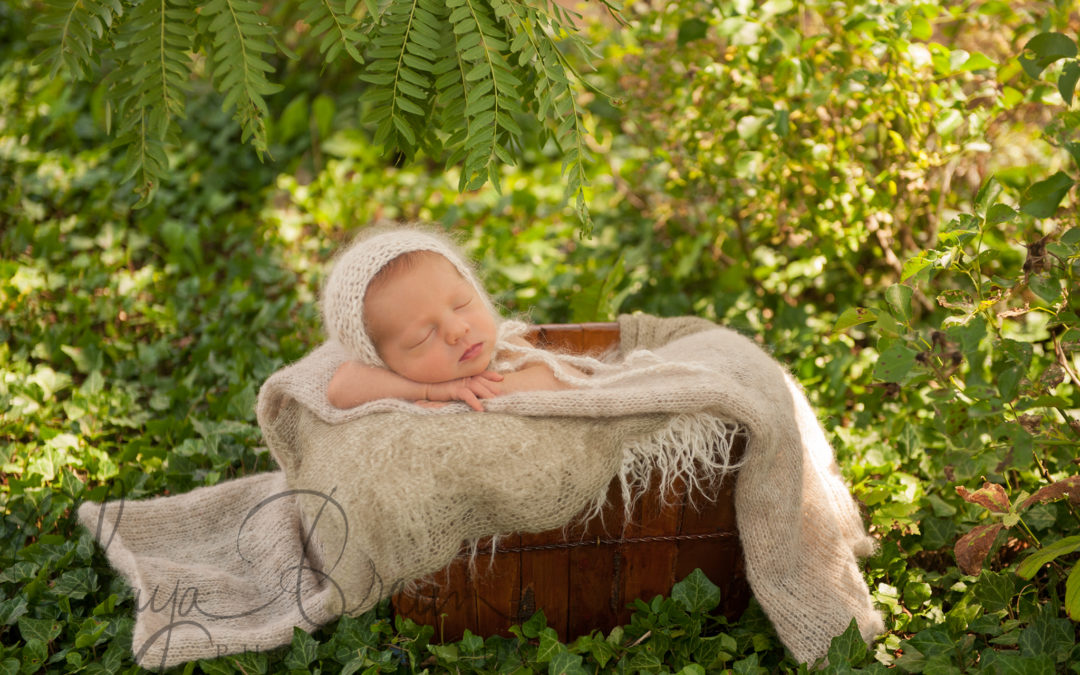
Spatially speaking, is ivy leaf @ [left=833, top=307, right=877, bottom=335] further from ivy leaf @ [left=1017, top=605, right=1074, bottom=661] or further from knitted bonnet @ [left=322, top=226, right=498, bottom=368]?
knitted bonnet @ [left=322, top=226, right=498, bottom=368]

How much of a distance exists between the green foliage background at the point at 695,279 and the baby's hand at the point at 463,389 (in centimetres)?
49

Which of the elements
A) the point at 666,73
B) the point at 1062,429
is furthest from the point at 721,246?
the point at 1062,429

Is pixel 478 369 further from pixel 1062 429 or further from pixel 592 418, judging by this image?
pixel 1062 429

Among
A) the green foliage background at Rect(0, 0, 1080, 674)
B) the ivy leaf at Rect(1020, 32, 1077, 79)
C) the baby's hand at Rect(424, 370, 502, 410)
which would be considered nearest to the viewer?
the ivy leaf at Rect(1020, 32, 1077, 79)

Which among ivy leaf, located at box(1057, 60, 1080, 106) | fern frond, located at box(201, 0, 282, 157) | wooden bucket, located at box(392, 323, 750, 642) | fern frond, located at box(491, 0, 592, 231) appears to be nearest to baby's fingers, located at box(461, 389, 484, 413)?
wooden bucket, located at box(392, 323, 750, 642)

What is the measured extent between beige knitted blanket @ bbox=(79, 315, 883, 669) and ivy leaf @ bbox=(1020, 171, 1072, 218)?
0.62 metres

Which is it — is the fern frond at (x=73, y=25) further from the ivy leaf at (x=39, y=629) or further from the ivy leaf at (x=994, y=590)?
the ivy leaf at (x=994, y=590)

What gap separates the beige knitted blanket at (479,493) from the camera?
1793 millimetres

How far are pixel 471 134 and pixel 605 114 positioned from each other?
213cm

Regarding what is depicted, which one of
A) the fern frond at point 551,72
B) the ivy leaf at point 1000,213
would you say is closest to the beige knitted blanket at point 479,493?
the fern frond at point 551,72

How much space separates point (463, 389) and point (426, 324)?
161 millimetres

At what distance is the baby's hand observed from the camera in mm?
1976

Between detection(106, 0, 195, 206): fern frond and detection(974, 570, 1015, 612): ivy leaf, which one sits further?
detection(974, 570, 1015, 612): ivy leaf

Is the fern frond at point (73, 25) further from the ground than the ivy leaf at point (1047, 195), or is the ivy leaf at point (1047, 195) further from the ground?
the fern frond at point (73, 25)
